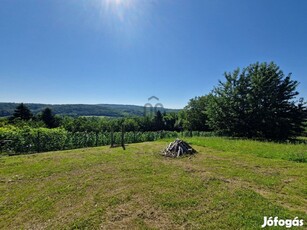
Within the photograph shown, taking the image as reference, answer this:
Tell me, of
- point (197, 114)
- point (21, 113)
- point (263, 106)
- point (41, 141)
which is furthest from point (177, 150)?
point (21, 113)

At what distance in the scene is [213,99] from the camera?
2427 cm

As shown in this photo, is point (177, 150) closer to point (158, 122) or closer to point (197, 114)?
point (197, 114)

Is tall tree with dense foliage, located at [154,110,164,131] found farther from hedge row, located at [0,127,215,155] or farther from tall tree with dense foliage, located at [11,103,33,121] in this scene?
hedge row, located at [0,127,215,155]

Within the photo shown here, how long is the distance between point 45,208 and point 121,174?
2917 millimetres

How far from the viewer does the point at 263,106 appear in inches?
817

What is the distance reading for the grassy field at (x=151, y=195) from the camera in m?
3.79

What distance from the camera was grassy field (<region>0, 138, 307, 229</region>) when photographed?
12.5ft

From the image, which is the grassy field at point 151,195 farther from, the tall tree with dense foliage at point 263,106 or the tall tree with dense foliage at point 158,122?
the tall tree with dense foliage at point 158,122

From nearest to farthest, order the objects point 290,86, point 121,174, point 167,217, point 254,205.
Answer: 1. point 167,217
2. point 254,205
3. point 121,174
4. point 290,86

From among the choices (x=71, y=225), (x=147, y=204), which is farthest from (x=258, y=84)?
(x=71, y=225)

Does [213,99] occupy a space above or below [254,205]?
above

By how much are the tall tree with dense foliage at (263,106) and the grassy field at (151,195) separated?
14.0 m

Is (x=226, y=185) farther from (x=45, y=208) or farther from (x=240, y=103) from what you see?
(x=240, y=103)

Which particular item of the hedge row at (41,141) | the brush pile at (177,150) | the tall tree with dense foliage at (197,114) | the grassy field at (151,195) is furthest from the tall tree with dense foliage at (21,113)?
the brush pile at (177,150)
